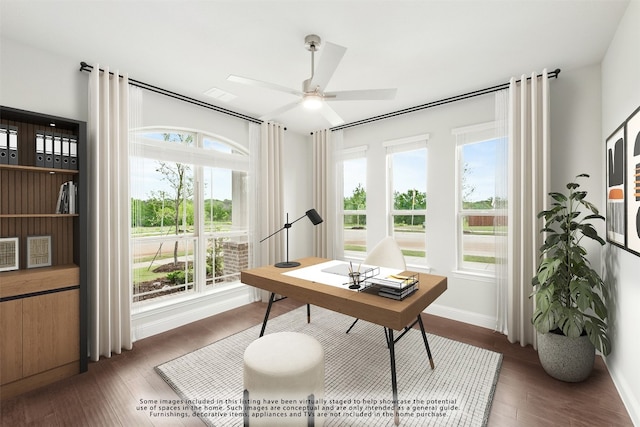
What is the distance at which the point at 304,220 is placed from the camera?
4793 mm

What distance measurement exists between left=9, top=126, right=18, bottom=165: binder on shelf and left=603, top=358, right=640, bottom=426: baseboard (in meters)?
4.48

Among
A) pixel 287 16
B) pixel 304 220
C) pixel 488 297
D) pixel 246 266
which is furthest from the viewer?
pixel 304 220

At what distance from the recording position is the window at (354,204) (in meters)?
4.30

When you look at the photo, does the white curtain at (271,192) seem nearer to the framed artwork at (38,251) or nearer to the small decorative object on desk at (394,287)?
the framed artwork at (38,251)

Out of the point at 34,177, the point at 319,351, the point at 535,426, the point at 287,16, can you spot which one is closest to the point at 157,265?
the point at 34,177

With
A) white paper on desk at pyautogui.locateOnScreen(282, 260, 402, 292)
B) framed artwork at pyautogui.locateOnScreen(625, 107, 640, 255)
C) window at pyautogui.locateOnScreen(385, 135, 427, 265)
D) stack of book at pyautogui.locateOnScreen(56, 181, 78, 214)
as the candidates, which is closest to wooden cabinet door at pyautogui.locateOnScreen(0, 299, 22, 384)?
stack of book at pyautogui.locateOnScreen(56, 181, 78, 214)

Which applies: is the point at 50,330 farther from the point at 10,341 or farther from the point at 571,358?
the point at 571,358

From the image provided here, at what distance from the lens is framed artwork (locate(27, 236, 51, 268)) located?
2279mm

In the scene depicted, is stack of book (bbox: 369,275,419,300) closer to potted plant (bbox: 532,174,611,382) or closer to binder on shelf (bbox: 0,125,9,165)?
potted plant (bbox: 532,174,611,382)

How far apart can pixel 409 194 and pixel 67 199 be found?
3.61 metres

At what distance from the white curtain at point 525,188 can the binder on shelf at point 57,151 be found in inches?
157

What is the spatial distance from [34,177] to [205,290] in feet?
6.67

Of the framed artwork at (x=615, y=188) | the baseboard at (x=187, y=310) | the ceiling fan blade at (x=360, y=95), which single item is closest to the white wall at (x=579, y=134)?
the framed artwork at (x=615, y=188)

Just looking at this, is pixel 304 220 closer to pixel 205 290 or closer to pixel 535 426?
pixel 205 290
